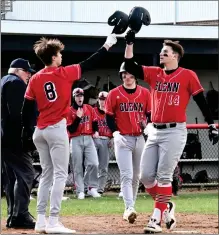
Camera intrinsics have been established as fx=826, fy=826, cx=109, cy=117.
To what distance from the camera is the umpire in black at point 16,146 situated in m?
9.54

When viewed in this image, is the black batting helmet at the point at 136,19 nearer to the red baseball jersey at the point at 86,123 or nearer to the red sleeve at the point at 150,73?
the red sleeve at the point at 150,73

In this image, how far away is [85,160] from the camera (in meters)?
16.3

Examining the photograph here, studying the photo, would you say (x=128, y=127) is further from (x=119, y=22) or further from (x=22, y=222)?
(x=22, y=222)

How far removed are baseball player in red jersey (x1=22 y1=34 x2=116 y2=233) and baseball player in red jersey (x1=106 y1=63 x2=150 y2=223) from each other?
155 centimetres

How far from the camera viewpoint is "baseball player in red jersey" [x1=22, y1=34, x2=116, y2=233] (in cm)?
880

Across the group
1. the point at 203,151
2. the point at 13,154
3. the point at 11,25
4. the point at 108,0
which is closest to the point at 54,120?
the point at 13,154

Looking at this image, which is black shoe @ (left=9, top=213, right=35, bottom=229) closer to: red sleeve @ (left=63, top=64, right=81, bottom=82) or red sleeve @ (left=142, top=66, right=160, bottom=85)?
red sleeve @ (left=63, top=64, right=81, bottom=82)

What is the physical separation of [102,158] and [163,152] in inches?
313

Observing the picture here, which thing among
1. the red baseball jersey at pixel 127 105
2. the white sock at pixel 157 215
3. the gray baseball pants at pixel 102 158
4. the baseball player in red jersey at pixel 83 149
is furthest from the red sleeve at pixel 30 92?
the gray baseball pants at pixel 102 158

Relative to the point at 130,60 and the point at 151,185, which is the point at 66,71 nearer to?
the point at 130,60

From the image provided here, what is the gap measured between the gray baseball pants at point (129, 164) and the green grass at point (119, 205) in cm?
148

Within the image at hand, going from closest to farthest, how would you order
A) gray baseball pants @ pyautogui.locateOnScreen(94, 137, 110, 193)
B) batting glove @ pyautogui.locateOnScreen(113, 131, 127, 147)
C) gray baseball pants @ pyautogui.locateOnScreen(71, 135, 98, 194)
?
batting glove @ pyautogui.locateOnScreen(113, 131, 127, 147), gray baseball pants @ pyautogui.locateOnScreen(71, 135, 98, 194), gray baseball pants @ pyautogui.locateOnScreen(94, 137, 110, 193)

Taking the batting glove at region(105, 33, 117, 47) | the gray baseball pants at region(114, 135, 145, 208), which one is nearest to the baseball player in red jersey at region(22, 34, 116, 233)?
the batting glove at region(105, 33, 117, 47)

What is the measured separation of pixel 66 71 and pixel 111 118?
2209 millimetres
